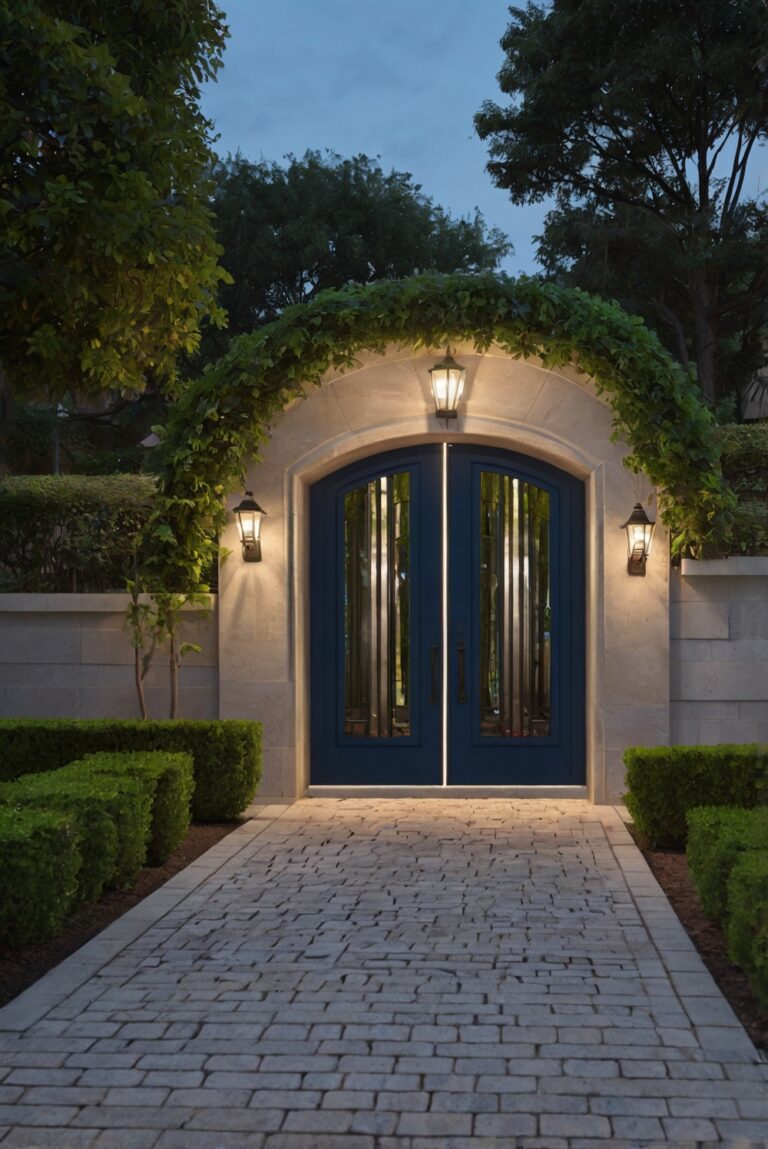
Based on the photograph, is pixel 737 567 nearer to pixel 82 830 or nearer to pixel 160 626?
pixel 160 626

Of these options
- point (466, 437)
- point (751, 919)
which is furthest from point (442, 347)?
point (751, 919)

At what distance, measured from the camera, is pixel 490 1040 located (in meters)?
4.50

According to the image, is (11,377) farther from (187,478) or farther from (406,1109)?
(406,1109)

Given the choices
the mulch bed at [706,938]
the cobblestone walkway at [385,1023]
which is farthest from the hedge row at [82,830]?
the mulch bed at [706,938]

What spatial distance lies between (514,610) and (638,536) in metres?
1.27

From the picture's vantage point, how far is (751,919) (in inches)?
184

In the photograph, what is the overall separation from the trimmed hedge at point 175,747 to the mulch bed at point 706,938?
280 centimetres

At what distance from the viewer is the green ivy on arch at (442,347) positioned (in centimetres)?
958

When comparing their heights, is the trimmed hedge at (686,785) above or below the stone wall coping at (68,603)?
below

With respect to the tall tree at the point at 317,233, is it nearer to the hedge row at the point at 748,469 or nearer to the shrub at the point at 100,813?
the hedge row at the point at 748,469

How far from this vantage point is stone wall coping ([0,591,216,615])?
10133 millimetres

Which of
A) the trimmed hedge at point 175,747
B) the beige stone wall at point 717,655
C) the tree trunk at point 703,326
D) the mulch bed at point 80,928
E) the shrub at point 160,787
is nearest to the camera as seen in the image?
the mulch bed at point 80,928

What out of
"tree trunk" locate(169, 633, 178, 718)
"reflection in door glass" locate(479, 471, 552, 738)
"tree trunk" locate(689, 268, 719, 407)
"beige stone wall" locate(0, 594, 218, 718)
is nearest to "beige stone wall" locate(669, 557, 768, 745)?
"reflection in door glass" locate(479, 471, 552, 738)

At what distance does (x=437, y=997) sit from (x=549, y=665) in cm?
563
